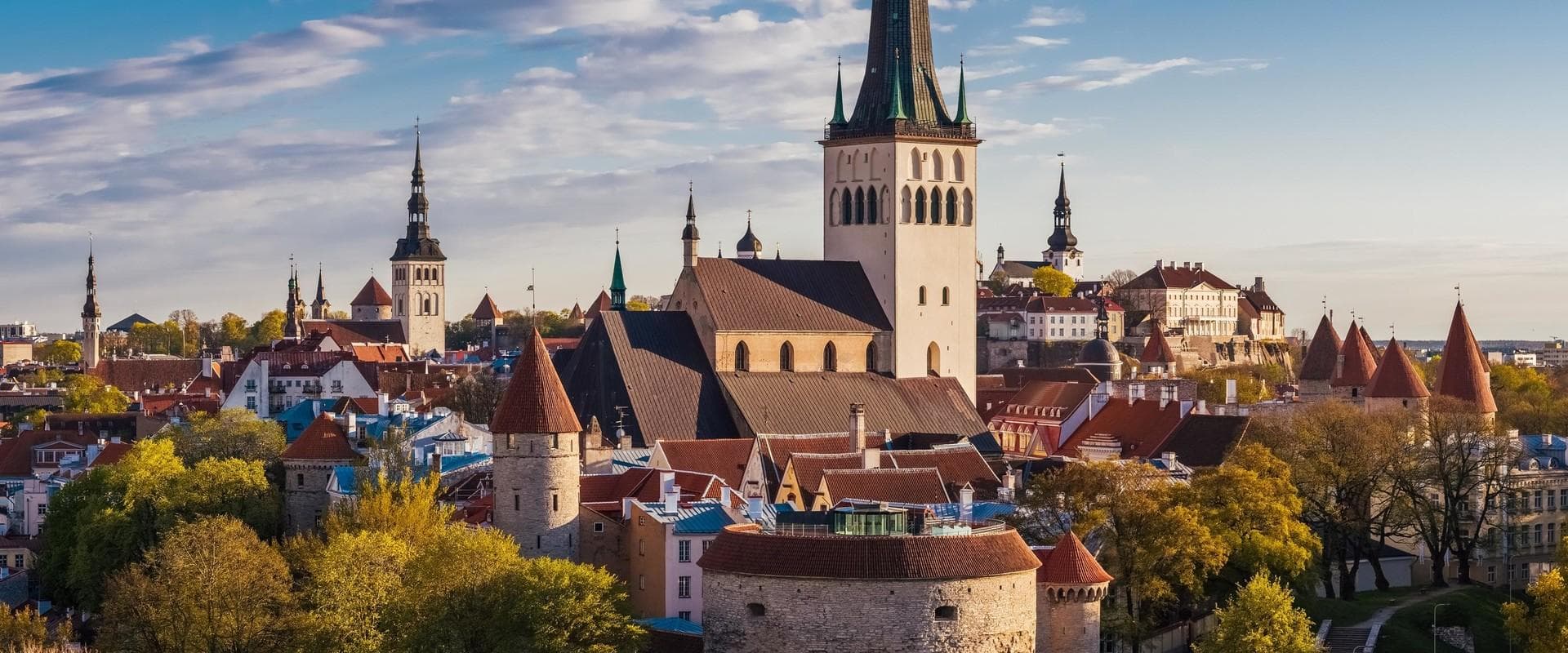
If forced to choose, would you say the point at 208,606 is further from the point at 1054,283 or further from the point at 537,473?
the point at 1054,283

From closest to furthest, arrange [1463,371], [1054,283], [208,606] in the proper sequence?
1. [208,606]
2. [1463,371]
3. [1054,283]

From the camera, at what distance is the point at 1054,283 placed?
184 metres

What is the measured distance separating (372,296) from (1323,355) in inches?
4720

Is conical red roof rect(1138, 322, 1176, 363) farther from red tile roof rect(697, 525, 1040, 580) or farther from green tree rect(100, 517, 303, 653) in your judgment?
red tile roof rect(697, 525, 1040, 580)

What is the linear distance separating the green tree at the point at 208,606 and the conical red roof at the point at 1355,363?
44775 millimetres

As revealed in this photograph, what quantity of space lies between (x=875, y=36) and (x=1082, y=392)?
21153 millimetres

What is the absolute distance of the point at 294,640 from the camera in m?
50.3

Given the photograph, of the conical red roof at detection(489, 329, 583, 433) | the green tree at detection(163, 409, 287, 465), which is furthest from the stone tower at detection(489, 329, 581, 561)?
the green tree at detection(163, 409, 287, 465)

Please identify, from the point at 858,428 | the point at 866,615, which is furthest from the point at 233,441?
the point at 866,615

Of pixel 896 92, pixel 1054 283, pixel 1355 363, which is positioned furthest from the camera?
pixel 1054 283

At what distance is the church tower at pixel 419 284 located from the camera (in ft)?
611

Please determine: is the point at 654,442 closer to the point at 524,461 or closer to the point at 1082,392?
the point at 524,461

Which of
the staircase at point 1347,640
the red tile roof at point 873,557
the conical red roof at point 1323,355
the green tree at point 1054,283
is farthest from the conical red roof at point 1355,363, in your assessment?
the green tree at point 1054,283

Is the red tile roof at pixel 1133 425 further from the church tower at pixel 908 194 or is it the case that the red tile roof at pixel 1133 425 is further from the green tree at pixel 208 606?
the green tree at pixel 208 606
